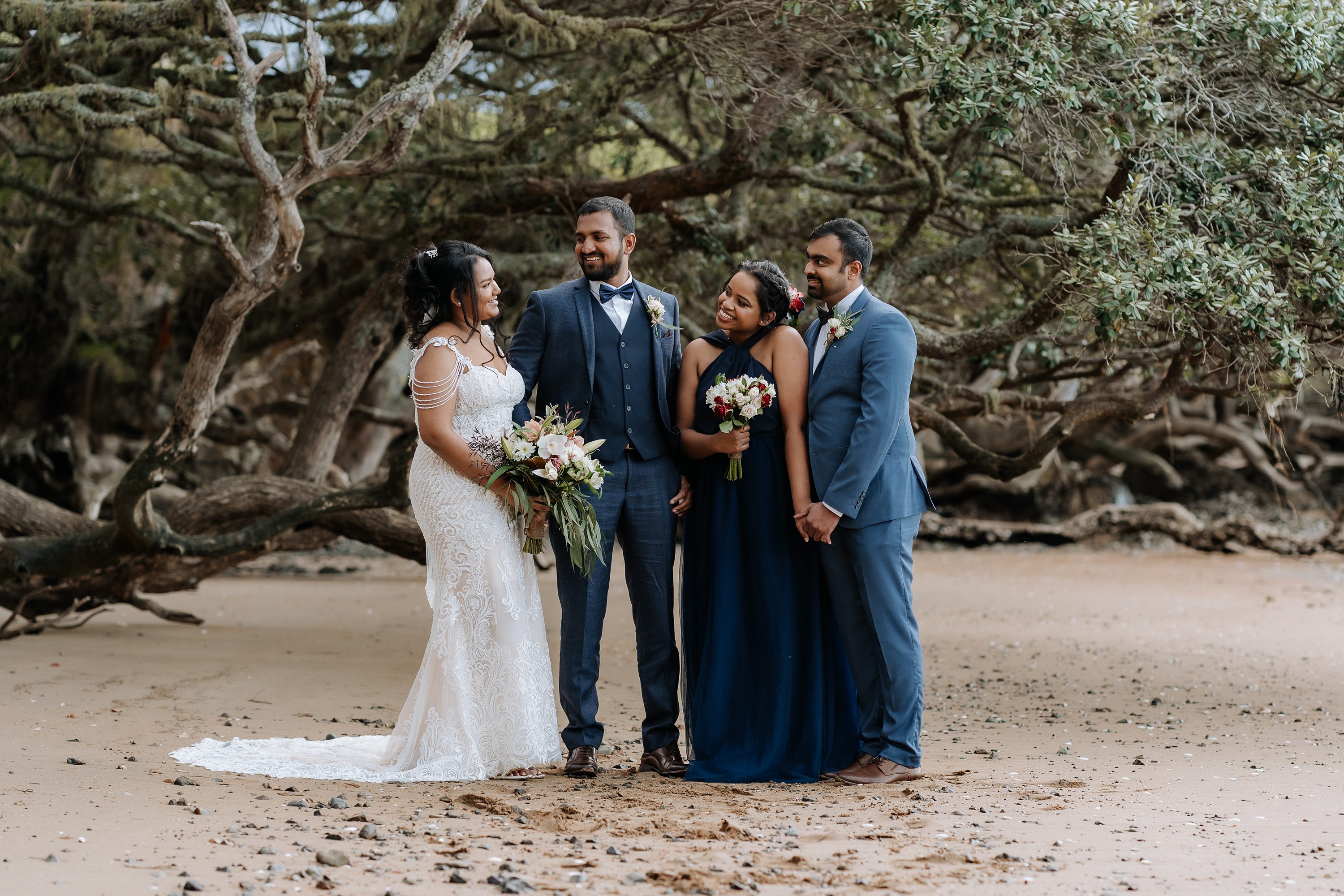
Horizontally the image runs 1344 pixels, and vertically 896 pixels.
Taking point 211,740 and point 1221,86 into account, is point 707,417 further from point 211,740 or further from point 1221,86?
point 1221,86

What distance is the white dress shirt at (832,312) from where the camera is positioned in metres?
4.77

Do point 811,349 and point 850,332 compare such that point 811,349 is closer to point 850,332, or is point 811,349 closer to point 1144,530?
point 850,332

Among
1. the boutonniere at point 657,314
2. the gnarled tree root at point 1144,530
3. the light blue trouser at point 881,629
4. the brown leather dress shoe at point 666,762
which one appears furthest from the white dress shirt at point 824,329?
the gnarled tree root at point 1144,530

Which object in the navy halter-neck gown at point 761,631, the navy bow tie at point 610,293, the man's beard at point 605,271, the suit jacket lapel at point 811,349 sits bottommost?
the navy halter-neck gown at point 761,631

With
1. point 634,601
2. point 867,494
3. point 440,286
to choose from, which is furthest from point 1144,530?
point 440,286

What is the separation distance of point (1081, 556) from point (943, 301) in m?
6.91

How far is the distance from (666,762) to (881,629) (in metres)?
1.00

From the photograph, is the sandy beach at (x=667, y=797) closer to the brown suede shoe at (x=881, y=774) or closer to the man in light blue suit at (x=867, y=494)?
the brown suede shoe at (x=881, y=774)

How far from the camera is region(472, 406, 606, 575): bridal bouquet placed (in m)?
4.39

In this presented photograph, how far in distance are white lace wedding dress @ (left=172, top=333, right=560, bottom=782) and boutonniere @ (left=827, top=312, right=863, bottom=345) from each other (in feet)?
4.09

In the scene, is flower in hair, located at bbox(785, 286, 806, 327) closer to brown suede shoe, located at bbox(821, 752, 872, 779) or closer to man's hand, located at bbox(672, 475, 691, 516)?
man's hand, located at bbox(672, 475, 691, 516)

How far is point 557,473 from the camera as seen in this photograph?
4387 millimetres

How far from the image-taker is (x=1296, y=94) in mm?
6336

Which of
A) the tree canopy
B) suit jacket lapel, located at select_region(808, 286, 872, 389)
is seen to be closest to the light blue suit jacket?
suit jacket lapel, located at select_region(808, 286, 872, 389)
